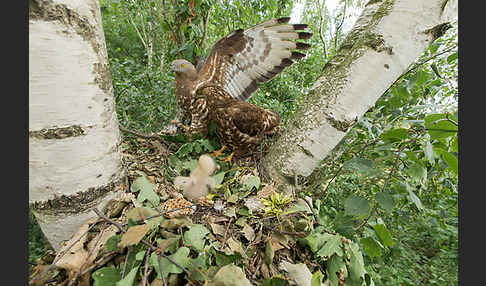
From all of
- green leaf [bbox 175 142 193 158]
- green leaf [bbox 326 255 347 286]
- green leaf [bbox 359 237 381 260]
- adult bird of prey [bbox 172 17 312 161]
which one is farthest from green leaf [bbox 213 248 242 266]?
adult bird of prey [bbox 172 17 312 161]

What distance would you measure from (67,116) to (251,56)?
1.04 metres

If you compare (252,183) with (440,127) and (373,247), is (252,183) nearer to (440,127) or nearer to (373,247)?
(373,247)

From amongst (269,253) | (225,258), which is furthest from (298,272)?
→ (225,258)

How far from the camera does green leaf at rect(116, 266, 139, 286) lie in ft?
1.31

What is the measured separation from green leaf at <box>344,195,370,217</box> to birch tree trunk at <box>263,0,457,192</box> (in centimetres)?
17

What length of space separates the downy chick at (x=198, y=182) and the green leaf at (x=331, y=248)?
40cm

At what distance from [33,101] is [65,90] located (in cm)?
6

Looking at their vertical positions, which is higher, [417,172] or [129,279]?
[417,172]

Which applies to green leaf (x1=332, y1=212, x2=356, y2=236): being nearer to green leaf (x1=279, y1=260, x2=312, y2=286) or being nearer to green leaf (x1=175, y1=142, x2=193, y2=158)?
green leaf (x1=279, y1=260, x2=312, y2=286)

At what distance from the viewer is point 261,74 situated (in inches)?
51.6


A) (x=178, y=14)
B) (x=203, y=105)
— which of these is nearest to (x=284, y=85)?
(x=178, y=14)

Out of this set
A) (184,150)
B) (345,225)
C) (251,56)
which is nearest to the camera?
(345,225)

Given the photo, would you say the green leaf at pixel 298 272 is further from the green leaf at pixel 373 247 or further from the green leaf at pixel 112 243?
the green leaf at pixel 112 243

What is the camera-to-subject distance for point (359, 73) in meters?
0.61
